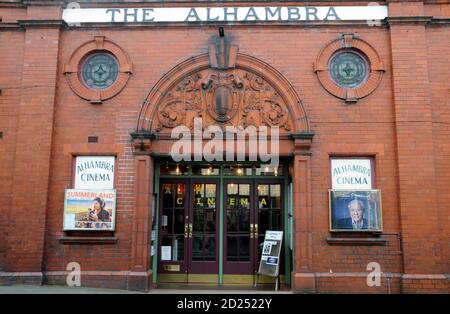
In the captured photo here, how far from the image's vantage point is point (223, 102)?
32.4 feet

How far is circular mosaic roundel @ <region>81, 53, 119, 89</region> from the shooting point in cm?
1019

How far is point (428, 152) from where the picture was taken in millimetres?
9547

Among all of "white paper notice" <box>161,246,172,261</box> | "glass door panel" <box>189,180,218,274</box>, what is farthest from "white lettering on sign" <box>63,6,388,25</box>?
"white paper notice" <box>161,246,172,261</box>

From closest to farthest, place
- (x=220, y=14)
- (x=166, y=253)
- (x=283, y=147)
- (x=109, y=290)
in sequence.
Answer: (x=109, y=290), (x=283, y=147), (x=220, y=14), (x=166, y=253)

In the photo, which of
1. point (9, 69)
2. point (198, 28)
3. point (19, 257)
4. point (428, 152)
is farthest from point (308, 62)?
point (19, 257)

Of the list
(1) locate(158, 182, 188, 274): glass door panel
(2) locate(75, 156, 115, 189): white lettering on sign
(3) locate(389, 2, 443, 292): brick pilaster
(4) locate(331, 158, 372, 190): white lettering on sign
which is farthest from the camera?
(1) locate(158, 182, 188, 274): glass door panel

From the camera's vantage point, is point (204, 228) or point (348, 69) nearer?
point (348, 69)

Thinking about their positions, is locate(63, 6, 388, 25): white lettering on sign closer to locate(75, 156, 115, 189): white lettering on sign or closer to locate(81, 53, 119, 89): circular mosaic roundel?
locate(81, 53, 119, 89): circular mosaic roundel

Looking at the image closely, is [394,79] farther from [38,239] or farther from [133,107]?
[38,239]

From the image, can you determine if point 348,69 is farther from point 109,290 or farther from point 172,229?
point 109,290

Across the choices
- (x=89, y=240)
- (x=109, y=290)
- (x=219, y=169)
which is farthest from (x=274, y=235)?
(x=89, y=240)

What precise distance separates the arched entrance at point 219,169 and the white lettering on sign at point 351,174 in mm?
892

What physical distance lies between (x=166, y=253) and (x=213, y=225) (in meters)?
1.27

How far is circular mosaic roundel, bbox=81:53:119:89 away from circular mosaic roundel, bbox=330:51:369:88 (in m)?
4.95
